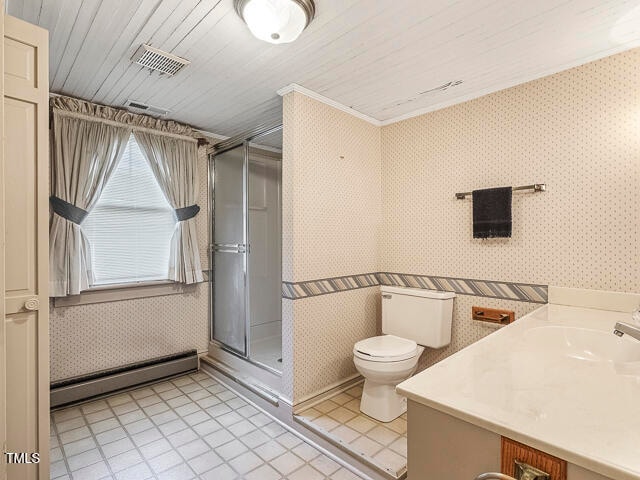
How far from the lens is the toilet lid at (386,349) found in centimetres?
198

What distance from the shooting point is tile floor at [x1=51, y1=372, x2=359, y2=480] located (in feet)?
5.62

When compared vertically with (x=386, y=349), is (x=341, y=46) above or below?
above

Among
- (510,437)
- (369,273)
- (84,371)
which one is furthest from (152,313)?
(510,437)

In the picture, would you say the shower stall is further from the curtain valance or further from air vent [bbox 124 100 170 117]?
air vent [bbox 124 100 170 117]

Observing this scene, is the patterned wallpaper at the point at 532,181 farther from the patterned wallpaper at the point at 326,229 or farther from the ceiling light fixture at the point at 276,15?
the ceiling light fixture at the point at 276,15

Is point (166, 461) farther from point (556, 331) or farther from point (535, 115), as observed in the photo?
point (535, 115)

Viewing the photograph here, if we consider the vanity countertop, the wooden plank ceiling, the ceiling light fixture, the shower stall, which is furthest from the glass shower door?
the vanity countertop

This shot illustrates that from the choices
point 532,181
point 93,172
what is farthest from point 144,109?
point 532,181

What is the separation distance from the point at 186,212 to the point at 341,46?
196 centimetres

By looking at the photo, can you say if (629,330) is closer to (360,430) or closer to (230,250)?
(360,430)

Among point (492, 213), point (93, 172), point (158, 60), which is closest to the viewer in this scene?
point (158, 60)

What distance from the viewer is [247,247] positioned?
2822 mm

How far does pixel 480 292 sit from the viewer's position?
7.39 feet

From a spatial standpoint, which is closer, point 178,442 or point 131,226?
point 178,442
